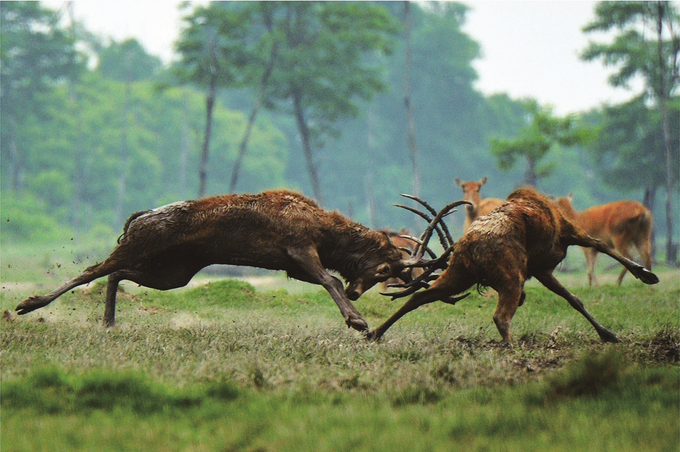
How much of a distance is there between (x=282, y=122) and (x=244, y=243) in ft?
191

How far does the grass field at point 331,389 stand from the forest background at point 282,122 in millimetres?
20241

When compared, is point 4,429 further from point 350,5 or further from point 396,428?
point 350,5

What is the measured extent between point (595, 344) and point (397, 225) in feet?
178

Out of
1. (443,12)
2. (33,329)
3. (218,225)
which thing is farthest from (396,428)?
(443,12)

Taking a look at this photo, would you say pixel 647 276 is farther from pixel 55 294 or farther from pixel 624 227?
pixel 624 227

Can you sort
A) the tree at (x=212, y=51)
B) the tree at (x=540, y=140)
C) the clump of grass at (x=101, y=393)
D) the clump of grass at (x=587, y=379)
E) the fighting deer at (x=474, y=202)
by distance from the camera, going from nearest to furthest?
1. the clump of grass at (x=101, y=393)
2. the clump of grass at (x=587, y=379)
3. the fighting deer at (x=474, y=202)
4. the tree at (x=540, y=140)
5. the tree at (x=212, y=51)

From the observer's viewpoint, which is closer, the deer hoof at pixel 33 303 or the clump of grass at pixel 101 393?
the clump of grass at pixel 101 393

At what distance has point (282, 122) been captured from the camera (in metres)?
65.2

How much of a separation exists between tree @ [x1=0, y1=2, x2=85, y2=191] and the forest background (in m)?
0.10

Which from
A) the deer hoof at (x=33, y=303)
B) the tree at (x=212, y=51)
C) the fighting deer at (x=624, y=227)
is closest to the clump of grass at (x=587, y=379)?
the deer hoof at (x=33, y=303)

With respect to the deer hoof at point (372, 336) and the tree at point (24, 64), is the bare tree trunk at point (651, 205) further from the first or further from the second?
the tree at point (24, 64)

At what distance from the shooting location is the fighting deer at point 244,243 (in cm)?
773

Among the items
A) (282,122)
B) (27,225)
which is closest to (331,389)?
(27,225)

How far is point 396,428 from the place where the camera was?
3955 millimetres
